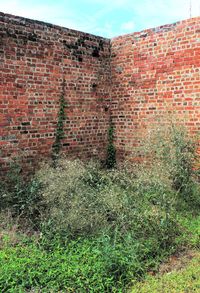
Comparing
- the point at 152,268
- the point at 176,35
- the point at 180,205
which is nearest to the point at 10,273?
the point at 152,268

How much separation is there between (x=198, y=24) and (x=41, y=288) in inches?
238

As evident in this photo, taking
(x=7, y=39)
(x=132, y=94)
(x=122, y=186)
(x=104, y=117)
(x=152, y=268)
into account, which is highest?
(x=7, y=39)

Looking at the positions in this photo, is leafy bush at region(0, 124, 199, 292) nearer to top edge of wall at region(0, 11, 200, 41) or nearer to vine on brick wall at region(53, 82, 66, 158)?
vine on brick wall at region(53, 82, 66, 158)

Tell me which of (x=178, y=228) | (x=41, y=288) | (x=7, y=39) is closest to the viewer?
Answer: (x=41, y=288)

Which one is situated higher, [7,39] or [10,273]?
[7,39]

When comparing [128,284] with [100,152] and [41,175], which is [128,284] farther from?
[100,152]

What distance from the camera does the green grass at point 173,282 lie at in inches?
135

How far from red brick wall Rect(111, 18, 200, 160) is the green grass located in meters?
3.86

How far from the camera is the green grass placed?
11.3 feet

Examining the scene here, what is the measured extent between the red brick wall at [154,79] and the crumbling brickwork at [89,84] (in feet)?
0.07

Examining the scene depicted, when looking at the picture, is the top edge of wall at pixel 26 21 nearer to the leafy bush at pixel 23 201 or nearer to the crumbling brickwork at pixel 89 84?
the crumbling brickwork at pixel 89 84

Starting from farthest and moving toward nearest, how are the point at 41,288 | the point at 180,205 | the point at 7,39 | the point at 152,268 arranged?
the point at 7,39, the point at 180,205, the point at 152,268, the point at 41,288

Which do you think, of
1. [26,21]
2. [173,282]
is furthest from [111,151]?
[173,282]

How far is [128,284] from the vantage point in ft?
11.8
